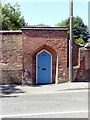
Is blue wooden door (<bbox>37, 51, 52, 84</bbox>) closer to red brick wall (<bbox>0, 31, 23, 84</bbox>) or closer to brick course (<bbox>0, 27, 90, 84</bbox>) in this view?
brick course (<bbox>0, 27, 90, 84</bbox>)

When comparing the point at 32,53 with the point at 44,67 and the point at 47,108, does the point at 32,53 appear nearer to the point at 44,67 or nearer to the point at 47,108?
the point at 44,67

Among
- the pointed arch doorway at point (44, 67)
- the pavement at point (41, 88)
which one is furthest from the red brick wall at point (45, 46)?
the pavement at point (41, 88)

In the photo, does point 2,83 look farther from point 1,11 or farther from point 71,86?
point 1,11

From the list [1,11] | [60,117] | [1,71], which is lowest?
[60,117]

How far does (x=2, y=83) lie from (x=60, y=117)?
11.1 m

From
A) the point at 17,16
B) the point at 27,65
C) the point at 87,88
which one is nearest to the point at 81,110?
the point at 87,88

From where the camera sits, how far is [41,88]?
1933cm

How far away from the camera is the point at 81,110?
11562 mm

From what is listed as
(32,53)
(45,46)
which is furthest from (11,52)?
(45,46)

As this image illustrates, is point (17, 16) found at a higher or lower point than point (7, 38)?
higher

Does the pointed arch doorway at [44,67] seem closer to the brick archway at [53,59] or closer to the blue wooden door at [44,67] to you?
the blue wooden door at [44,67]

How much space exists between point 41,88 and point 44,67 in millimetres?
2501

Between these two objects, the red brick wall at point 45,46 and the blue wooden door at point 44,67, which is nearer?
the red brick wall at point 45,46

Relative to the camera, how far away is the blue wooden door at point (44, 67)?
21531mm
